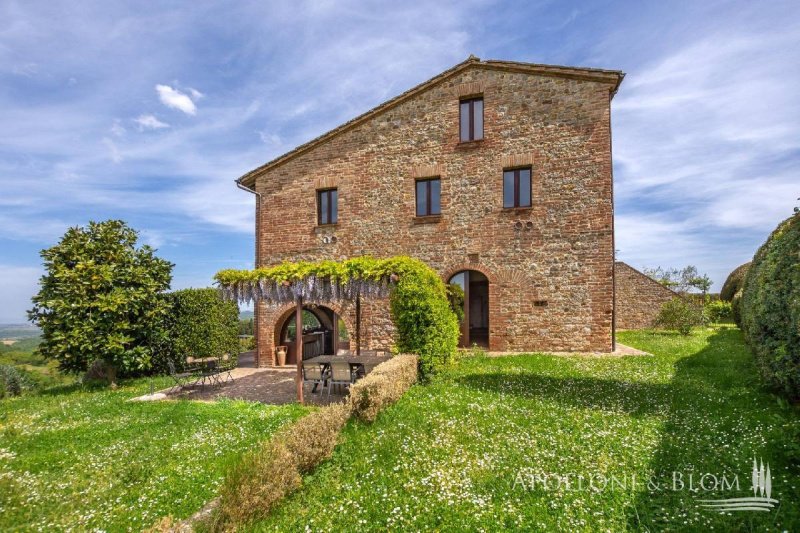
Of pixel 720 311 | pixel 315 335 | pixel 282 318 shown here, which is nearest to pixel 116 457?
pixel 282 318

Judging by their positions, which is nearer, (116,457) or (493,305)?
(116,457)

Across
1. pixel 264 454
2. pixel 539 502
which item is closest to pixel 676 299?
pixel 539 502

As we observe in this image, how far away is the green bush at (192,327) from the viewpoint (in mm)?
11414

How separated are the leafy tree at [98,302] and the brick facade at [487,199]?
11.1 ft

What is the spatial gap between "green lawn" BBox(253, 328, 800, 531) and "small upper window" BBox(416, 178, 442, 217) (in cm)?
639

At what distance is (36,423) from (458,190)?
11.0 meters

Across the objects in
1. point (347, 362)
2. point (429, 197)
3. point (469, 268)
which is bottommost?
point (347, 362)

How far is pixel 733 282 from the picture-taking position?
20016mm

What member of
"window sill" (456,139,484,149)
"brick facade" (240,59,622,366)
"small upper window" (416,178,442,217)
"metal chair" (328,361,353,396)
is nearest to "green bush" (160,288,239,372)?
"brick facade" (240,59,622,366)

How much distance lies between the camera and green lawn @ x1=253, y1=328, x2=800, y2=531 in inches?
131

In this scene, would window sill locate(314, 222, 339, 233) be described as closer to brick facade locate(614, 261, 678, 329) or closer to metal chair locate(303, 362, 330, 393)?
metal chair locate(303, 362, 330, 393)

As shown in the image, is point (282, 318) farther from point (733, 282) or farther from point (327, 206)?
point (733, 282)

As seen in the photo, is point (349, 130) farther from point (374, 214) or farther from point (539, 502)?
point (539, 502)

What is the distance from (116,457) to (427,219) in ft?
30.3
